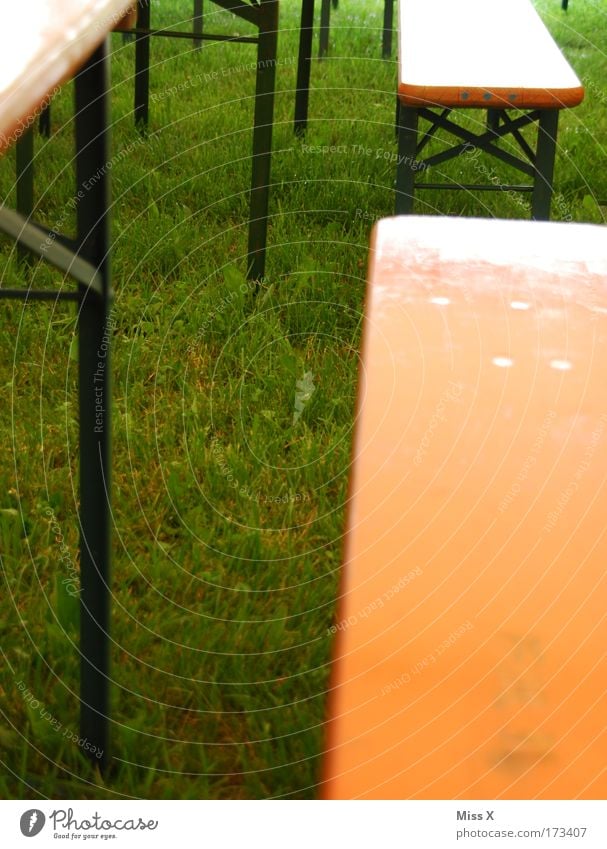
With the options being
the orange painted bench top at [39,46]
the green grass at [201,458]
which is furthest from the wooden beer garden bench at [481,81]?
the orange painted bench top at [39,46]

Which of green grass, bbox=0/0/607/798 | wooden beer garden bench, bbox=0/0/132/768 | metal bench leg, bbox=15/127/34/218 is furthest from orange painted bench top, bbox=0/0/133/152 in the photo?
metal bench leg, bbox=15/127/34/218

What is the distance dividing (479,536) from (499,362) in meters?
0.38

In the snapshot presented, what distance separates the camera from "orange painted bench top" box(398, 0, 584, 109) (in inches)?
96.0

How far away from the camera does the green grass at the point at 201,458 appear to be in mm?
1454

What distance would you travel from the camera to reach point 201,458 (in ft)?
6.78

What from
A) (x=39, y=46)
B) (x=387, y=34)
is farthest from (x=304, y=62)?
(x=39, y=46)

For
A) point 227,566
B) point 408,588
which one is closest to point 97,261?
point 408,588

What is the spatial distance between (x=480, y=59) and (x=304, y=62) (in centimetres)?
161

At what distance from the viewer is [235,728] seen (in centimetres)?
149

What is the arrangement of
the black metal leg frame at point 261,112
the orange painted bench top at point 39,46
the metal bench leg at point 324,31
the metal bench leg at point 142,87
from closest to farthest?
the orange painted bench top at point 39,46, the black metal leg frame at point 261,112, the metal bench leg at point 142,87, the metal bench leg at point 324,31

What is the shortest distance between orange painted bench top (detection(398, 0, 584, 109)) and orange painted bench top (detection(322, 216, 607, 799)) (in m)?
0.97

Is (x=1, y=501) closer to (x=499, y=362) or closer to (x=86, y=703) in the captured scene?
(x=86, y=703)

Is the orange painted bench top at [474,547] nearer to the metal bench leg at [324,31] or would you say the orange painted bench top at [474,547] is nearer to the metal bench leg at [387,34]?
the metal bench leg at [324,31]

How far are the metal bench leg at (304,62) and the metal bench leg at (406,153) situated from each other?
1.39 meters
